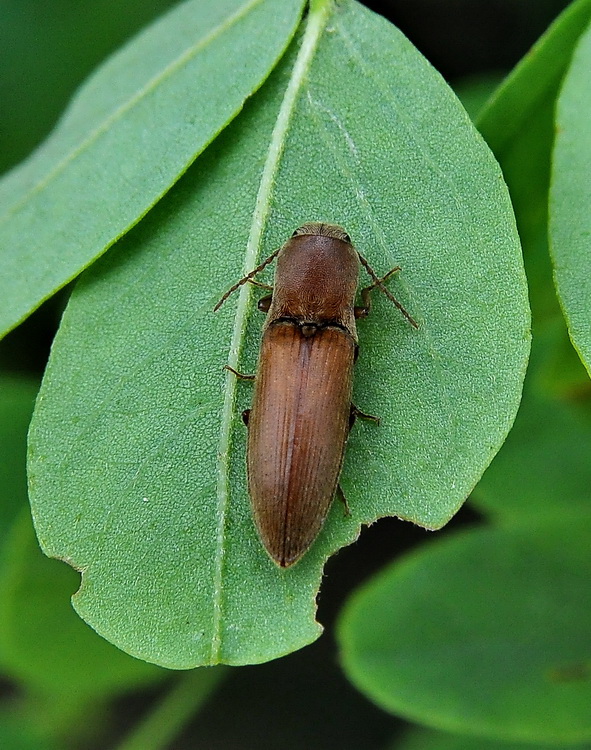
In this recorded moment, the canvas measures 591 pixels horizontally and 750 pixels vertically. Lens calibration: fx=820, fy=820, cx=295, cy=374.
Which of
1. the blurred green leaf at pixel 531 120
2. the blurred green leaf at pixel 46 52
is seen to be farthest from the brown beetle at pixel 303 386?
the blurred green leaf at pixel 46 52

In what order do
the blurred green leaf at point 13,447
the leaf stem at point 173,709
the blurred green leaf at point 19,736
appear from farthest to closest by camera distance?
the blurred green leaf at point 19,736 → the leaf stem at point 173,709 → the blurred green leaf at point 13,447

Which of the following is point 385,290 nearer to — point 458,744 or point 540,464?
Result: point 540,464

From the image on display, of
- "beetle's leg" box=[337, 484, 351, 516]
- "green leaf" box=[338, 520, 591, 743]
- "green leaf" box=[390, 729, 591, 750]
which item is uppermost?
"beetle's leg" box=[337, 484, 351, 516]

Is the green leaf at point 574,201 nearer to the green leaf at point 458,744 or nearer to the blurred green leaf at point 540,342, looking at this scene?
the blurred green leaf at point 540,342

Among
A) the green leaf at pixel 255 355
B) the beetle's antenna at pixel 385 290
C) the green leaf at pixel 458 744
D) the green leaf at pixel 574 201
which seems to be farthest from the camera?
the green leaf at pixel 458 744

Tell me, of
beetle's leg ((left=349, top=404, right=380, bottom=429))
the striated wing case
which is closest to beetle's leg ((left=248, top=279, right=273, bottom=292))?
the striated wing case

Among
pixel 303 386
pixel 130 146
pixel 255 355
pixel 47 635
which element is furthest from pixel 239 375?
pixel 47 635

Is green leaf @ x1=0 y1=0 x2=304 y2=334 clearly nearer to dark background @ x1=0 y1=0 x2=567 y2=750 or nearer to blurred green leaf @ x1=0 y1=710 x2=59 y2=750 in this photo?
dark background @ x1=0 y1=0 x2=567 y2=750
